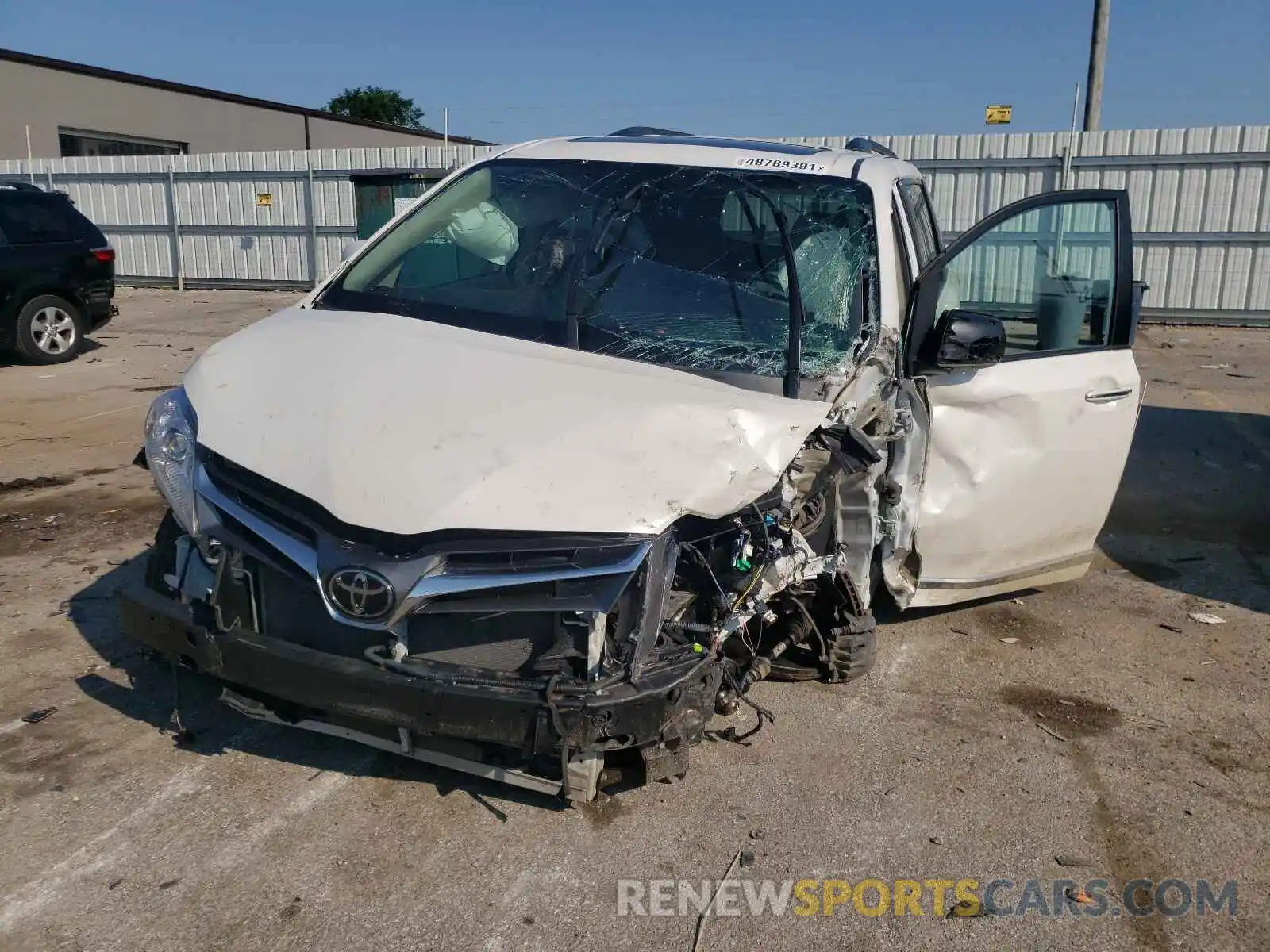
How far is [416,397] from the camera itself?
311 centimetres

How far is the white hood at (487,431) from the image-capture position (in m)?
2.78

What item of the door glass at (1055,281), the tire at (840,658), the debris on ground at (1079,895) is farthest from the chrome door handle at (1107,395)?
the debris on ground at (1079,895)

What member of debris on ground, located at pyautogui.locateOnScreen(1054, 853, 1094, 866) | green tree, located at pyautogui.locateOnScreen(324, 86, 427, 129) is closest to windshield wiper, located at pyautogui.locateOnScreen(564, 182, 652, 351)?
debris on ground, located at pyautogui.locateOnScreen(1054, 853, 1094, 866)

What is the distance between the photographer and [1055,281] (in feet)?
15.2

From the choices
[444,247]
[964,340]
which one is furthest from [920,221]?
[444,247]

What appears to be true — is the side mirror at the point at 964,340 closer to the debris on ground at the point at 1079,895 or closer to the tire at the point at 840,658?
the tire at the point at 840,658

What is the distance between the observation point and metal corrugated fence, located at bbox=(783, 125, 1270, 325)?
14.6 metres

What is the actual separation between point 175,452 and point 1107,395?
3.69 meters

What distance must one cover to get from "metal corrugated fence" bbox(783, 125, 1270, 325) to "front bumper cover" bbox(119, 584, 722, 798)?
13462 mm

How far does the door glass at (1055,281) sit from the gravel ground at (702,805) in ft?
4.58

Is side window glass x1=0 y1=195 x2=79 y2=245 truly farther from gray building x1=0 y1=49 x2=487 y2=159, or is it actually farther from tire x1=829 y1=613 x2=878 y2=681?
gray building x1=0 y1=49 x2=487 y2=159

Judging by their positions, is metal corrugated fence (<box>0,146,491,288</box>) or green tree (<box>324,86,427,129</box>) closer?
metal corrugated fence (<box>0,146,491,288</box>)

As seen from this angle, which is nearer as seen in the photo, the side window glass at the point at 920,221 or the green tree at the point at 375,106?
the side window glass at the point at 920,221

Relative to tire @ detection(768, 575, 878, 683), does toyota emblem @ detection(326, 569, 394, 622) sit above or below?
above
